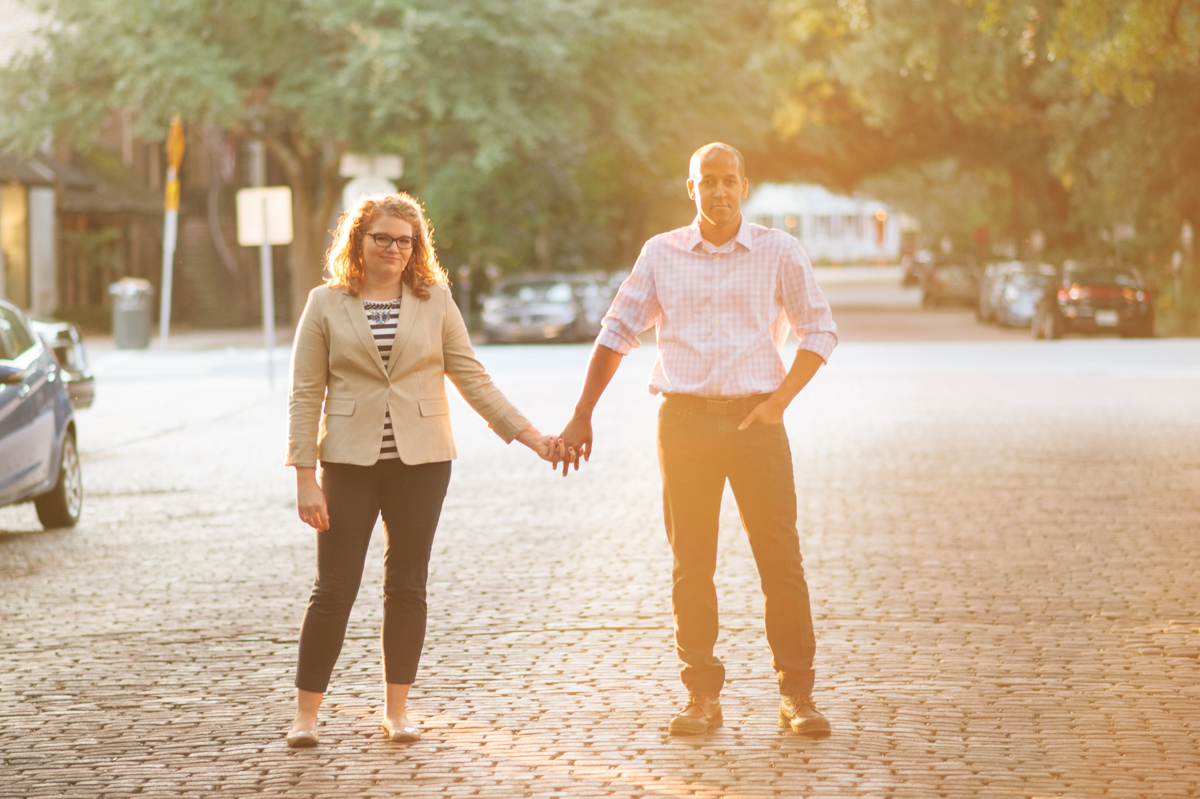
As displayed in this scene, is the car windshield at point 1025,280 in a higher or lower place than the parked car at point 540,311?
higher

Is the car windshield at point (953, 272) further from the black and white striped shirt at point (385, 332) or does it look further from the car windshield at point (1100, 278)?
the black and white striped shirt at point (385, 332)

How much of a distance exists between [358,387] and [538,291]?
97.5 ft

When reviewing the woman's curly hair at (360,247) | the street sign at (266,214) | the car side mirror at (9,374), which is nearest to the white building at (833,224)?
the street sign at (266,214)

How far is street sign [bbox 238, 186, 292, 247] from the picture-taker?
Answer: 2244cm

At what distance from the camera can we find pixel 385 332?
5.27 meters

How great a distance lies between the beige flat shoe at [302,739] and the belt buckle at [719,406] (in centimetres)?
153

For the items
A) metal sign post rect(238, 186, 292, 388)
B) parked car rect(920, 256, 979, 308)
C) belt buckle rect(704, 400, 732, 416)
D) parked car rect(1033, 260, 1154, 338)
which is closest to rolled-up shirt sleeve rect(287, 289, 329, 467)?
belt buckle rect(704, 400, 732, 416)

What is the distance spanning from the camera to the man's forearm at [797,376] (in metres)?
5.27

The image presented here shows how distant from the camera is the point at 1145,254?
4562 cm

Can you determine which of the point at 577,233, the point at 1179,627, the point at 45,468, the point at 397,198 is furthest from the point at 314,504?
the point at 577,233

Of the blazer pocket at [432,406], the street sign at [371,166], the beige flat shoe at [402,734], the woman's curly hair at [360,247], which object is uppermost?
the street sign at [371,166]

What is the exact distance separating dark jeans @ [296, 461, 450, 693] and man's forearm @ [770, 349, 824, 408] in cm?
101

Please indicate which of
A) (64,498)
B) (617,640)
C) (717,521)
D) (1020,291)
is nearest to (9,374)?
(64,498)

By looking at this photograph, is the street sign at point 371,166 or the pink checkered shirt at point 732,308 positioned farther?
the street sign at point 371,166
